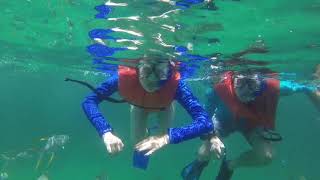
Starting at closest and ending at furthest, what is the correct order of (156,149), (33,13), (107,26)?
(156,149)
(107,26)
(33,13)

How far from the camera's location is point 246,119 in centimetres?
1185

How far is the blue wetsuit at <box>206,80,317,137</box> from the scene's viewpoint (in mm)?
12195

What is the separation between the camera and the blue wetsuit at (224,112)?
480 inches

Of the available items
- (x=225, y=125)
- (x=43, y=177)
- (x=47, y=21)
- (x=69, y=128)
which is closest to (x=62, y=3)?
(x=47, y=21)

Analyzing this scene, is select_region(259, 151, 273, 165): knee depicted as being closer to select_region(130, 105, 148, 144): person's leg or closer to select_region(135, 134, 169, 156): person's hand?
select_region(130, 105, 148, 144): person's leg

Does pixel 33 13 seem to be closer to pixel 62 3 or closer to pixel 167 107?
pixel 62 3

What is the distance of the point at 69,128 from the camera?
372 ft

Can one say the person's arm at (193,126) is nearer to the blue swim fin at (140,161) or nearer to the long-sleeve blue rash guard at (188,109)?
the long-sleeve blue rash guard at (188,109)

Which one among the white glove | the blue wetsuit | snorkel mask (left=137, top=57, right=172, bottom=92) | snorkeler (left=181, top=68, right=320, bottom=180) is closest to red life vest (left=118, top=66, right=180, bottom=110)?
snorkel mask (left=137, top=57, right=172, bottom=92)

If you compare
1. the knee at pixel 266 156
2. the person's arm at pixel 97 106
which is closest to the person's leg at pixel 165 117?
the person's arm at pixel 97 106

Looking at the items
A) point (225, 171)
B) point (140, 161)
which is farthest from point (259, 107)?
point (140, 161)

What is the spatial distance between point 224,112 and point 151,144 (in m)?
4.66

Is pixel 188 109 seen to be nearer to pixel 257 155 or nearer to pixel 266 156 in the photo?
pixel 257 155

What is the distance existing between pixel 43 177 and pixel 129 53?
503 inches
